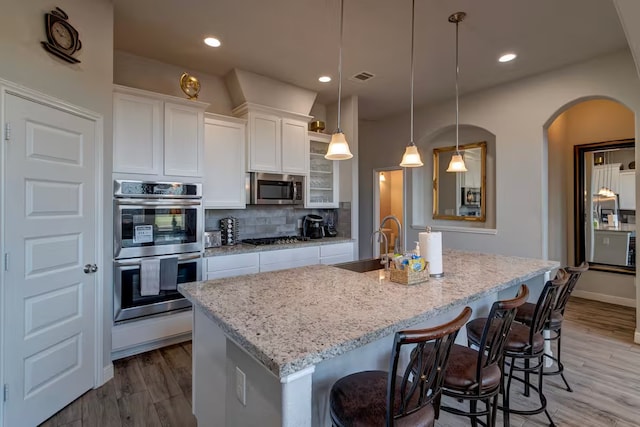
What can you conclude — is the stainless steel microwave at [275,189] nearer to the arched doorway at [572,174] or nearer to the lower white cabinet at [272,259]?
the lower white cabinet at [272,259]

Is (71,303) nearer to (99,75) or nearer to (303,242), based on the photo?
(99,75)

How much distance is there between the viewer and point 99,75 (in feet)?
8.21

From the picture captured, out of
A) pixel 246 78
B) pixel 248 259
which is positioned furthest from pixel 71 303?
pixel 246 78

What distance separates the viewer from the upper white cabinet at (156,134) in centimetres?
293

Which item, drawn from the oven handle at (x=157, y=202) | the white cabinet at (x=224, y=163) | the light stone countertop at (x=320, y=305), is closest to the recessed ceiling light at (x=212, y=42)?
the white cabinet at (x=224, y=163)

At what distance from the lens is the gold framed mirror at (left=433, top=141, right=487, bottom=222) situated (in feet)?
16.0

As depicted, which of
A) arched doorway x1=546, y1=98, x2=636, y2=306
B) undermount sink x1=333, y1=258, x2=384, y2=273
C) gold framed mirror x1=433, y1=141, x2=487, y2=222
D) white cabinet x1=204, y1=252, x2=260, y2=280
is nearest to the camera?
undermount sink x1=333, y1=258, x2=384, y2=273

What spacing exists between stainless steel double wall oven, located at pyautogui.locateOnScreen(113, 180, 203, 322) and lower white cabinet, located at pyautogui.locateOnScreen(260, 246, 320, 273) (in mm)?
753

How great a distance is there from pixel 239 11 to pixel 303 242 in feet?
8.53

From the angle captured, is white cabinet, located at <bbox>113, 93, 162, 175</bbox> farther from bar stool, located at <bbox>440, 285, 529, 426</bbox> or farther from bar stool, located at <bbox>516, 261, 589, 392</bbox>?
bar stool, located at <bbox>516, 261, 589, 392</bbox>

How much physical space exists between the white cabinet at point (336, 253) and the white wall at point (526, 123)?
5.79ft

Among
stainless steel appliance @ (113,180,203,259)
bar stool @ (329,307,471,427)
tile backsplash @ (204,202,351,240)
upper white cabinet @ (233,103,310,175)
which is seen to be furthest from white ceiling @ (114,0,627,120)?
bar stool @ (329,307,471,427)

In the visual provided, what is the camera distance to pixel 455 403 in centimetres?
230

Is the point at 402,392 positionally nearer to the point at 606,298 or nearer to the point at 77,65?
the point at 77,65
